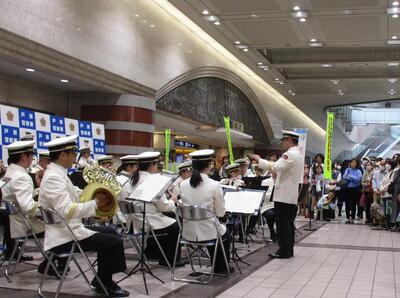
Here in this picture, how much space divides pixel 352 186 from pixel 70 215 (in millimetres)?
11150

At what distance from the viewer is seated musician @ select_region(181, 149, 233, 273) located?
5.80 meters

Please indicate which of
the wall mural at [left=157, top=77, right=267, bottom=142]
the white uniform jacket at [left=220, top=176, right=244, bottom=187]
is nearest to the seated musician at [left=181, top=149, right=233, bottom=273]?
the white uniform jacket at [left=220, top=176, right=244, bottom=187]

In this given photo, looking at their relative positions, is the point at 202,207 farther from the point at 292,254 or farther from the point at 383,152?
the point at 383,152

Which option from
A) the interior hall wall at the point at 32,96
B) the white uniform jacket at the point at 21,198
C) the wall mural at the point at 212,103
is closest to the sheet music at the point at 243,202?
the white uniform jacket at the point at 21,198

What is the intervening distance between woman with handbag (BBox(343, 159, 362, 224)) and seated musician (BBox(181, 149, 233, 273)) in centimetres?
894

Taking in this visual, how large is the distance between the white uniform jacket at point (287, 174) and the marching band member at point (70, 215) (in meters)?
3.17

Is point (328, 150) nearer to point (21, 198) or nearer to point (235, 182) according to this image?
point (235, 182)

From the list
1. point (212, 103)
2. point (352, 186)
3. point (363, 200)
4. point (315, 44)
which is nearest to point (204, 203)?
point (352, 186)

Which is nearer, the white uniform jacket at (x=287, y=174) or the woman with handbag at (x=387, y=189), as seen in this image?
the white uniform jacket at (x=287, y=174)

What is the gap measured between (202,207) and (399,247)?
5.16 m

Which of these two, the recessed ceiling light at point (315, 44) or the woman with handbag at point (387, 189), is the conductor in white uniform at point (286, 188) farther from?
Result: the recessed ceiling light at point (315, 44)

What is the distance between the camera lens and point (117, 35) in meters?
11.5

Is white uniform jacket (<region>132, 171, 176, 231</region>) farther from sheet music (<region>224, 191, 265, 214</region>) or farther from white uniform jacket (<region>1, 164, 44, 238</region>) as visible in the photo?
white uniform jacket (<region>1, 164, 44, 238</region>)

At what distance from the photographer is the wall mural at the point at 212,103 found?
15068 millimetres
